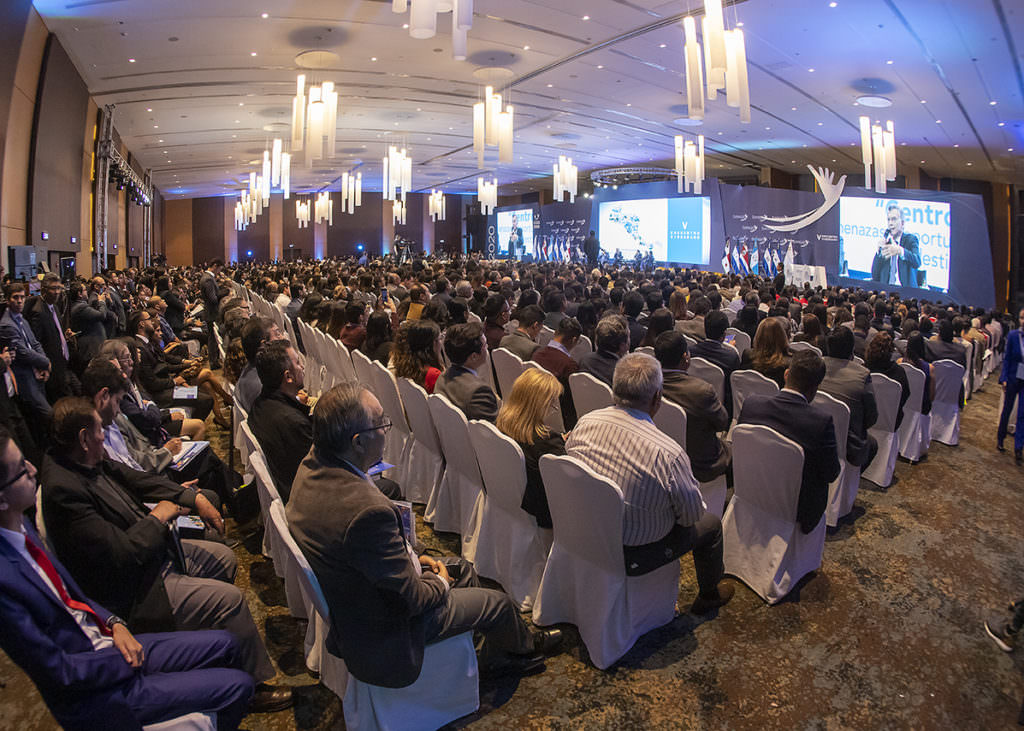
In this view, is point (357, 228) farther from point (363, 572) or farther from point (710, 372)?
point (363, 572)

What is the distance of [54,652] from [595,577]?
1866 millimetres

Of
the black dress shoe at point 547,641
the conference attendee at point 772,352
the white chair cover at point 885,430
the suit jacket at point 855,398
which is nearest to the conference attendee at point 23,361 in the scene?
the black dress shoe at point 547,641

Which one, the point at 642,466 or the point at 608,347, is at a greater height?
the point at 608,347

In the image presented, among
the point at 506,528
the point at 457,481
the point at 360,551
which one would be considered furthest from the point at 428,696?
the point at 457,481

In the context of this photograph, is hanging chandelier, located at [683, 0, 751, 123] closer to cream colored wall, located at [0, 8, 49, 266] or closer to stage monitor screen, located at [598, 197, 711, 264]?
cream colored wall, located at [0, 8, 49, 266]

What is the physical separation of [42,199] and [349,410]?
1067cm

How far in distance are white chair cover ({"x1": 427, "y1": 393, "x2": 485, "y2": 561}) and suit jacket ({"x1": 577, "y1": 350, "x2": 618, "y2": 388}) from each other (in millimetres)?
1116

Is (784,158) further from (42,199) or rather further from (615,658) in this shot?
(615,658)

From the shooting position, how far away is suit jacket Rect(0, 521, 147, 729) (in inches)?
63.6

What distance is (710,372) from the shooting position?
4.80 metres

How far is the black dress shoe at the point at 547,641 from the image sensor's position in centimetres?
268

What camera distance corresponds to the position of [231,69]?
38.3ft

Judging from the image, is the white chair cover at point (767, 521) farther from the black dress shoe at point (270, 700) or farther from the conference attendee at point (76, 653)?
the conference attendee at point (76, 653)

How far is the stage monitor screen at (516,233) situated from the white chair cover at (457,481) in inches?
1063
